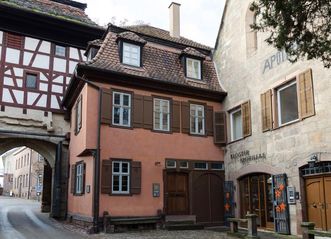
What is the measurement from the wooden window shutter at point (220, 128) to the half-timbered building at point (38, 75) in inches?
316

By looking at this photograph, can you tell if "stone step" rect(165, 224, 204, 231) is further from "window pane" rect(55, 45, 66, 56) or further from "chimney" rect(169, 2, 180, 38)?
"window pane" rect(55, 45, 66, 56)

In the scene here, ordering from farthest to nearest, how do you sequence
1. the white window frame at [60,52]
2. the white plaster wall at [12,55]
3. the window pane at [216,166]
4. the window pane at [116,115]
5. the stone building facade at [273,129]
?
the white window frame at [60,52]
the white plaster wall at [12,55]
the window pane at [216,166]
the window pane at [116,115]
the stone building facade at [273,129]

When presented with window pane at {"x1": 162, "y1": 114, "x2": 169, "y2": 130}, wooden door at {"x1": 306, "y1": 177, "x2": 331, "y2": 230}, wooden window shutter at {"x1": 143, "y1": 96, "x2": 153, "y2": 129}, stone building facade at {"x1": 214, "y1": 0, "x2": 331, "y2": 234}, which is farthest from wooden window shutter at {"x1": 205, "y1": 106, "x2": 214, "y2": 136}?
wooden door at {"x1": 306, "y1": 177, "x2": 331, "y2": 230}

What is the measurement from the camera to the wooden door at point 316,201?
12.5 metres

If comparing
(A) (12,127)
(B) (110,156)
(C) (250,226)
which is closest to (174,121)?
(B) (110,156)

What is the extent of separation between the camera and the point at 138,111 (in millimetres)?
16375

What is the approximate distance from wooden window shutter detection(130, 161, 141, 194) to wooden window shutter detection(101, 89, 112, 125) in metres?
1.97

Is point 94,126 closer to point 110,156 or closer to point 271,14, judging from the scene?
point 110,156

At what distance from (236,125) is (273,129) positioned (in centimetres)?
310

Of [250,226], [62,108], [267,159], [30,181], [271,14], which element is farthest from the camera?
[30,181]

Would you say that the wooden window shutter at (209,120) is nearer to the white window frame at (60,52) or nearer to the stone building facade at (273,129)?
the stone building facade at (273,129)

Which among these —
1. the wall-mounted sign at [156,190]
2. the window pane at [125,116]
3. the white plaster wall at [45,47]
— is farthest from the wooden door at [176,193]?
the white plaster wall at [45,47]

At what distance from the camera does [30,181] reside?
48.3 metres

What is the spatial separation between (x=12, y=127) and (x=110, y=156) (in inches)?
273
